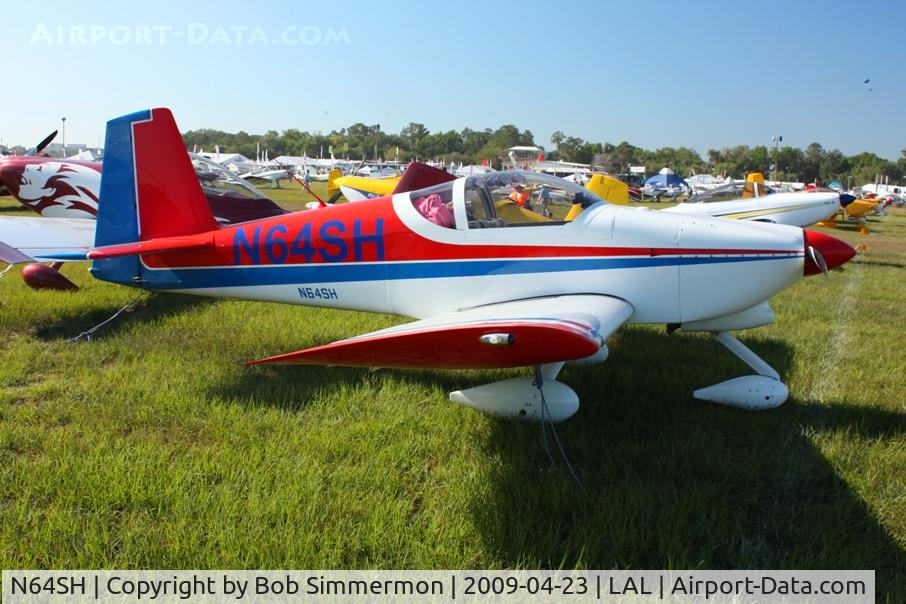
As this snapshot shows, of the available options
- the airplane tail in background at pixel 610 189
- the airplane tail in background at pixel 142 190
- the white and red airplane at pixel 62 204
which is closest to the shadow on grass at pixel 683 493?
the airplane tail in background at pixel 142 190

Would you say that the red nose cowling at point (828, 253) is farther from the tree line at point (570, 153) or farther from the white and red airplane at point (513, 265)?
the tree line at point (570, 153)

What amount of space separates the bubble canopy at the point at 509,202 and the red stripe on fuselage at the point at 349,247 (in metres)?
0.16

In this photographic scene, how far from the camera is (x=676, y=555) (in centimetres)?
250

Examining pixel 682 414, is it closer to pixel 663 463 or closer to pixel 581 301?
→ pixel 663 463

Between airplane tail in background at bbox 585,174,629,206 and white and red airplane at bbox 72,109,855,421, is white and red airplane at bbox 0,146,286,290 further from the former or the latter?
airplane tail in background at bbox 585,174,629,206

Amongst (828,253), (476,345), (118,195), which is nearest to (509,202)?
(476,345)

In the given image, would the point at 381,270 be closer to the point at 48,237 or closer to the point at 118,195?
the point at 118,195

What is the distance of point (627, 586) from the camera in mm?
2352

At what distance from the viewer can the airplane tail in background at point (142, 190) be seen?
17.0ft

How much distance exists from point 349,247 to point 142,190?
2.15 metres

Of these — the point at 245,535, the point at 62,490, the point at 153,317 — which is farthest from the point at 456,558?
the point at 153,317

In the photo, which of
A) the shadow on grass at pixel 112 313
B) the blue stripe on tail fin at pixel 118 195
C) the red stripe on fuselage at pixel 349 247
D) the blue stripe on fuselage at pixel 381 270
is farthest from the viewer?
the shadow on grass at pixel 112 313

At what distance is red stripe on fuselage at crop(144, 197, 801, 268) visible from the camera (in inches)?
158

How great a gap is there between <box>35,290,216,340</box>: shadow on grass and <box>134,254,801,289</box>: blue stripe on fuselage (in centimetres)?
112
